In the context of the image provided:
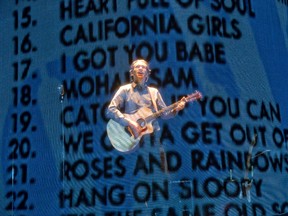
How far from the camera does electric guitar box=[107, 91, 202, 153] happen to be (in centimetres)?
925

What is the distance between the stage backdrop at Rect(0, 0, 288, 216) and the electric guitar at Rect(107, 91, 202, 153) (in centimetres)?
20

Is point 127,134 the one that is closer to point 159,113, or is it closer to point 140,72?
point 159,113

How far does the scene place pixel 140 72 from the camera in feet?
31.8

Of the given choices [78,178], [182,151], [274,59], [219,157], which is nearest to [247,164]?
[219,157]

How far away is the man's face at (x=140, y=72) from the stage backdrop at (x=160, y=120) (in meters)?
0.21

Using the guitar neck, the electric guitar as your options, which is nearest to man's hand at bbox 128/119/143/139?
the electric guitar

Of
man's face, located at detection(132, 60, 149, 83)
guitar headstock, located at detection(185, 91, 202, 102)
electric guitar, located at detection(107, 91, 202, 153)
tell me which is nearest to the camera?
electric guitar, located at detection(107, 91, 202, 153)

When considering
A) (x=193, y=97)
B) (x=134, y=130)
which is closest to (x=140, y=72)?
(x=193, y=97)

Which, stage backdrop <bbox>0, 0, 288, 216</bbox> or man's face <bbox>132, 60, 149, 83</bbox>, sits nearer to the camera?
stage backdrop <bbox>0, 0, 288, 216</bbox>

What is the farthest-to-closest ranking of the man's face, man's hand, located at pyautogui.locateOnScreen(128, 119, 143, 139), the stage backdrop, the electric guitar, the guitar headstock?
the man's face, the stage backdrop, the guitar headstock, the electric guitar, man's hand, located at pyautogui.locateOnScreen(128, 119, 143, 139)

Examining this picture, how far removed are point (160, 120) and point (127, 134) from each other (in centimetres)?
67

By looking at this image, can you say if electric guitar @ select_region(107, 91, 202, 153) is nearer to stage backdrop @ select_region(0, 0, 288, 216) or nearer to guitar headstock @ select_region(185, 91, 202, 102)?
guitar headstock @ select_region(185, 91, 202, 102)

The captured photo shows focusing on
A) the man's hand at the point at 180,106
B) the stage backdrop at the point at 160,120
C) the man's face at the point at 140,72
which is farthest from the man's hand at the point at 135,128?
the man's face at the point at 140,72

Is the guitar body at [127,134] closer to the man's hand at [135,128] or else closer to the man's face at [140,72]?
the man's hand at [135,128]
